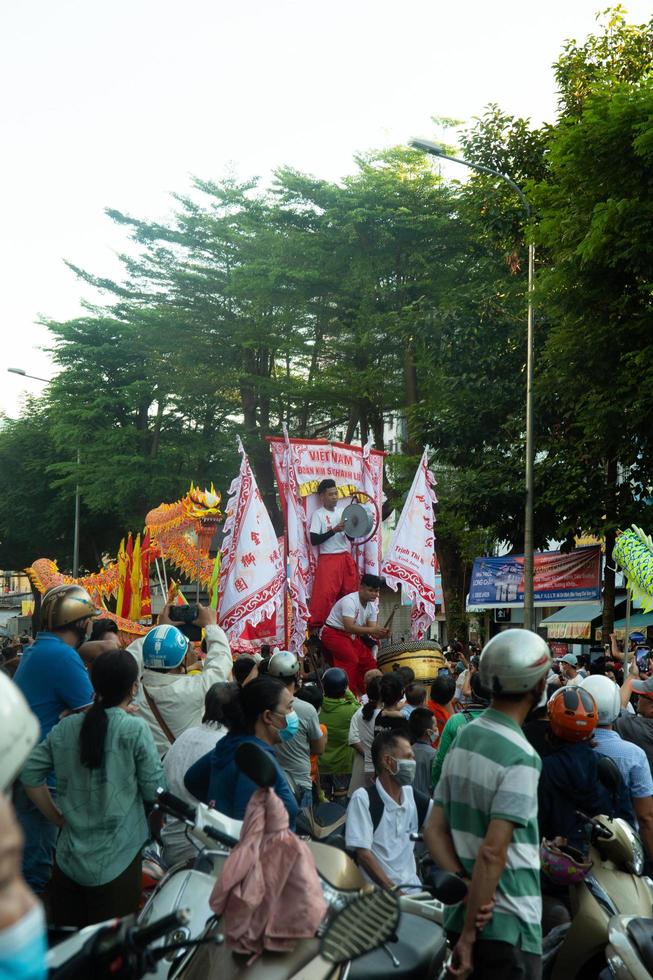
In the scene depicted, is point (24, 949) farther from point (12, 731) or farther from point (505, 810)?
point (505, 810)

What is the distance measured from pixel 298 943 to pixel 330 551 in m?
9.94

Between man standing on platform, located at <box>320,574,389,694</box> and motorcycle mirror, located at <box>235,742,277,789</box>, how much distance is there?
8.80 meters

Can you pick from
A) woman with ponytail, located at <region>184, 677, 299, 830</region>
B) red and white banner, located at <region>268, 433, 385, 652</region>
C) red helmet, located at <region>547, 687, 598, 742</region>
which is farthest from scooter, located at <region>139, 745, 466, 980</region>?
red and white banner, located at <region>268, 433, 385, 652</region>

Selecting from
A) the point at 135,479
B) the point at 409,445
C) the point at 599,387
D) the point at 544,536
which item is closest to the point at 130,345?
the point at 135,479

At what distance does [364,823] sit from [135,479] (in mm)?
32089

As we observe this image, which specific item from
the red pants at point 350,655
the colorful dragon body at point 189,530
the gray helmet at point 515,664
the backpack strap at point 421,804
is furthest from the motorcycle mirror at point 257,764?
the colorful dragon body at point 189,530

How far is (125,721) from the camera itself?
4988 millimetres

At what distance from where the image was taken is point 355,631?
1232 centimetres

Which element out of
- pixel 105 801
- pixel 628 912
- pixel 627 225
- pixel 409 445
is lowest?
pixel 628 912

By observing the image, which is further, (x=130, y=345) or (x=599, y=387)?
(x=130, y=345)

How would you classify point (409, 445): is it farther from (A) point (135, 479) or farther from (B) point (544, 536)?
(A) point (135, 479)

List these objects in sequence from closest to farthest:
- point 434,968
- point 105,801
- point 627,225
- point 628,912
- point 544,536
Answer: point 434,968, point 105,801, point 628,912, point 627,225, point 544,536

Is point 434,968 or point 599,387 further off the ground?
point 599,387

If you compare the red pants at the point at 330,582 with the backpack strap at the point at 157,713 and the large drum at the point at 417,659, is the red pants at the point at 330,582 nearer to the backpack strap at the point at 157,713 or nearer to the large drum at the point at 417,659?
the large drum at the point at 417,659
